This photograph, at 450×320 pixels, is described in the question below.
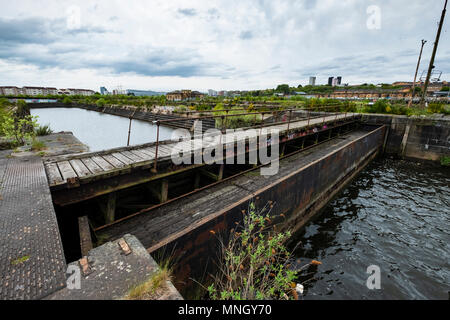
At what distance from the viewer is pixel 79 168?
4.07m

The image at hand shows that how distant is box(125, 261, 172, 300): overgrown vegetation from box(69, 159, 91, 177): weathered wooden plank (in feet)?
9.36

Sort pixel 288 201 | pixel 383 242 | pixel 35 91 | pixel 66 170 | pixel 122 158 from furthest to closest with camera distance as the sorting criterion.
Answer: pixel 35 91
pixel 383 242
pixel 288 201
pixel 122 158
pixel 66 170

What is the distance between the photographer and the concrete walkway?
1.69 meters

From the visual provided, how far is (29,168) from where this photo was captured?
4055 mm

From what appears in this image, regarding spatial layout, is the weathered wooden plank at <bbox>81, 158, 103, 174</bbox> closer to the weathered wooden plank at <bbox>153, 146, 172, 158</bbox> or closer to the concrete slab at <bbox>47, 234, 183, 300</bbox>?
the weathered wooden plank at <bbox>153, 146, 172, 158</bbox>

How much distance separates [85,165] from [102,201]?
0.87 metres

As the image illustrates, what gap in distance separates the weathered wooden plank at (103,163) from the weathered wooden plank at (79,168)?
263mm

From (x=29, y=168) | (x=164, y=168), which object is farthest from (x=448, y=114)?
(x=29, y=168)

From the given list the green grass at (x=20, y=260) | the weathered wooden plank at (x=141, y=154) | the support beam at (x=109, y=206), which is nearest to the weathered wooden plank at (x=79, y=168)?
the support beam at (x=109, y=206)

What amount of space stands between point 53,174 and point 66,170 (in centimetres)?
21

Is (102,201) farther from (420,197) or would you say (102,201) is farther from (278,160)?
(420,197)

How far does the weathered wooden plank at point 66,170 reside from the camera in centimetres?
367

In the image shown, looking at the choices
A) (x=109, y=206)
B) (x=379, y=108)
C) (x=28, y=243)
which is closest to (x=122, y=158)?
(x=109, y=206)

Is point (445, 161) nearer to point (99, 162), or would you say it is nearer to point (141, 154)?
point (141, 154)
